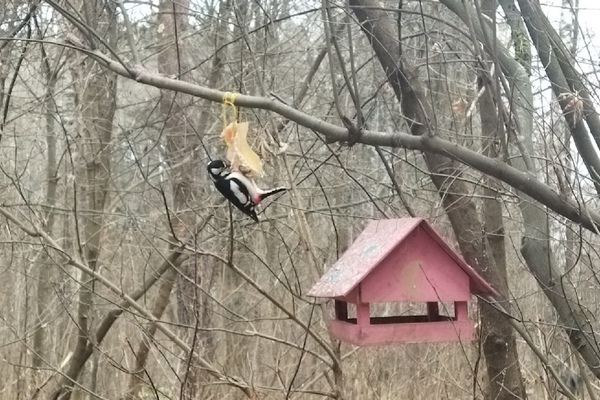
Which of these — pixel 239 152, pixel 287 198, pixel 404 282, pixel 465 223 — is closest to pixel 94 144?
pixel 287 198

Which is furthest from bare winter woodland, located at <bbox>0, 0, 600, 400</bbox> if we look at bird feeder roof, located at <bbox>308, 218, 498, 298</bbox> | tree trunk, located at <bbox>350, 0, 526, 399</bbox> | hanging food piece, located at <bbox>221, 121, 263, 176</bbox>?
bird feeder roof, located at <bbox>308, 218, 498, 298</bbox>

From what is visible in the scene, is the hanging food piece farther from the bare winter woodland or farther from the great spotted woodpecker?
the bare winter woodland

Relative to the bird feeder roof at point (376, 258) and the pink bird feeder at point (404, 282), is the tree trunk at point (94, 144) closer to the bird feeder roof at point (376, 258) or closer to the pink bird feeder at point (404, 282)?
the bird feeder roof at point (376, 258)

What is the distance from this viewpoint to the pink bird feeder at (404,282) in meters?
2.54

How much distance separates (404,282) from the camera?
261 cm

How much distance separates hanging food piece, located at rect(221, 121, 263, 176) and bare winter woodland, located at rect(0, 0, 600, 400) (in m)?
0.20

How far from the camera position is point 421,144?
219 cm

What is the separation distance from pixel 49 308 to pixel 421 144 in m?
4.99

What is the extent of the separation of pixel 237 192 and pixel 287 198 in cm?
326

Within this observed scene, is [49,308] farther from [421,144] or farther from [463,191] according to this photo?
[421,144]

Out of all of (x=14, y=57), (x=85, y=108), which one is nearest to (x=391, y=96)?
(x=85, y=108)

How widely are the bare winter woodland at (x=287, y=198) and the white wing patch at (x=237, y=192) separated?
26 centimetres

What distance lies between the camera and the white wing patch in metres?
A: 2.37

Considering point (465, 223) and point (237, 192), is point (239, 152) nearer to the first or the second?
point (237, 192)
